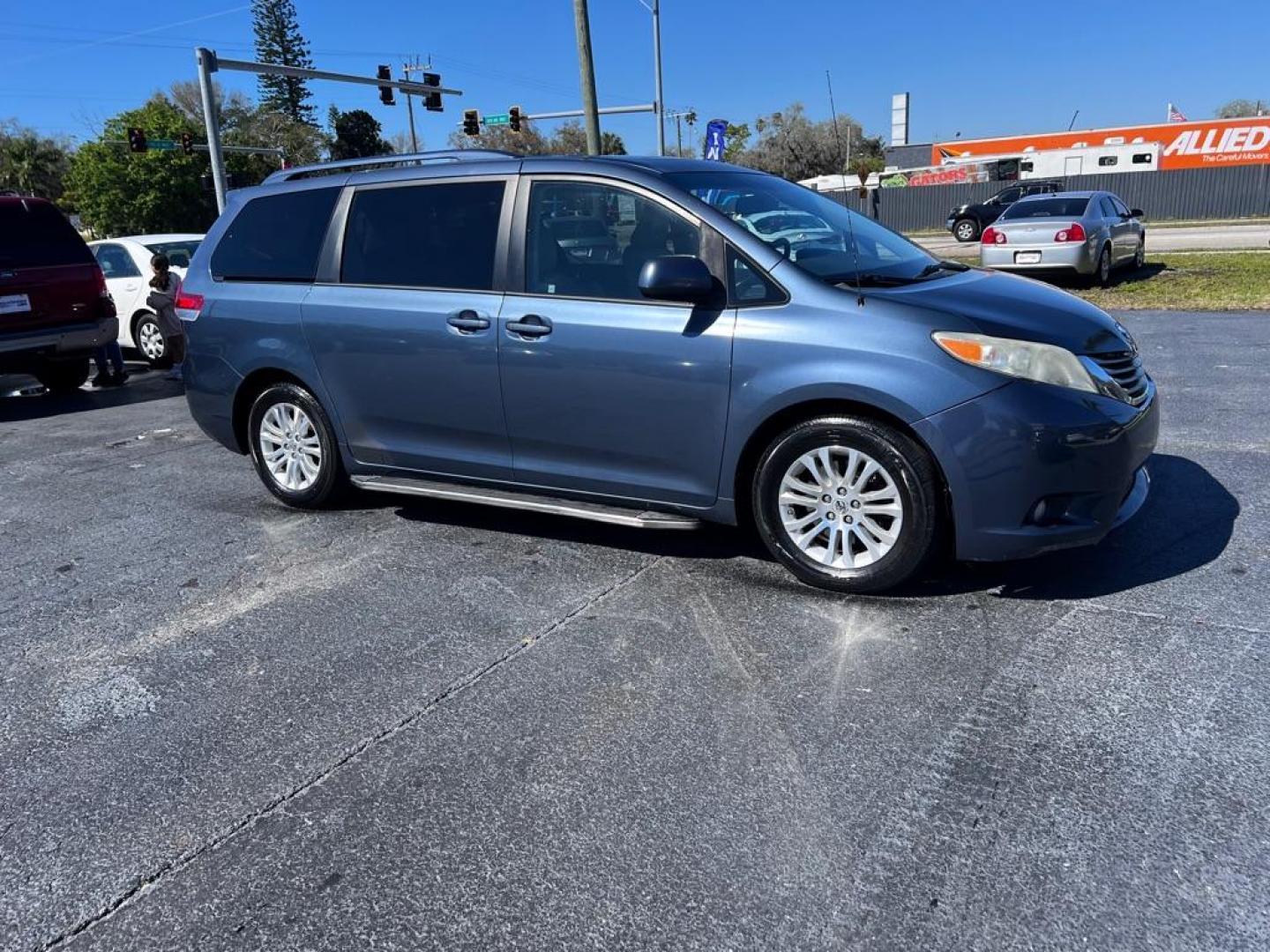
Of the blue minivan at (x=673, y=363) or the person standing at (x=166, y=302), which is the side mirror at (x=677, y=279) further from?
the person standing at (x=166, y=302)

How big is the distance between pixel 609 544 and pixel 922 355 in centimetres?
185

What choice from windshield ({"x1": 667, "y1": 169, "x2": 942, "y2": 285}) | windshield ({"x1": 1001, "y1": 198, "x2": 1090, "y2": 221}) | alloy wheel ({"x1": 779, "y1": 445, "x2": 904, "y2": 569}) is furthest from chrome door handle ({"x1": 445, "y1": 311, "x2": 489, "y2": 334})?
windshield ({"x1": 1001, "y1": 198, "x2": 1090, "y2": 221})

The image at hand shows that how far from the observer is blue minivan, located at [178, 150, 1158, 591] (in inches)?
147

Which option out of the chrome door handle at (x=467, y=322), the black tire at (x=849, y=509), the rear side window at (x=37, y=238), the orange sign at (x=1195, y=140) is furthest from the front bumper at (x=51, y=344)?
the orange sign at (x=1195, y=140)

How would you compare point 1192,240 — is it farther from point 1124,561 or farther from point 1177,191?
point 1124,561

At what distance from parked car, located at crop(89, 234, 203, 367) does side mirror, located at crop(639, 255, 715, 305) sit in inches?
377

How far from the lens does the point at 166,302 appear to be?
10984mm

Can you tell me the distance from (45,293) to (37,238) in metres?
0.56

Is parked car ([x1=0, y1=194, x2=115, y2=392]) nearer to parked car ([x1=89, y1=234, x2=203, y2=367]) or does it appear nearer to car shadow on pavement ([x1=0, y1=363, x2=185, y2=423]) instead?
car shadow on pavement ([x1=0, y1=363, x2=185, y2=423])

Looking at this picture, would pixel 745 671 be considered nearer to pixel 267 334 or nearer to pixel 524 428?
pixel 524 428

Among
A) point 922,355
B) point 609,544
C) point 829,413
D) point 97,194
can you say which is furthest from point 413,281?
point 97,194

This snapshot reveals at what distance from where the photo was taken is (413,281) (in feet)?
16.1

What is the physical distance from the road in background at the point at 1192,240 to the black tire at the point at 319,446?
1615 cm

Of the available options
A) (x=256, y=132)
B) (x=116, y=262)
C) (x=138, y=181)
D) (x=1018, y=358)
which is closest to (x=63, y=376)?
(x=116, y=262)
